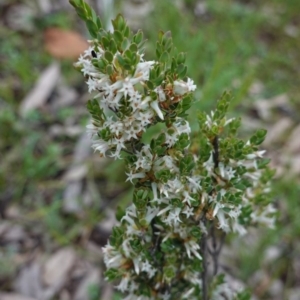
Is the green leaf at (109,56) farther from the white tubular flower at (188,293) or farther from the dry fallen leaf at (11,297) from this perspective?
the dry fallen leaf at (11,297)

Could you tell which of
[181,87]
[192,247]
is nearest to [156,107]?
[181,87]

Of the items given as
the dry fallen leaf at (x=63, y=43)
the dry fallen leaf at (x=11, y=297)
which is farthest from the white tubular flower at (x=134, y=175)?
the dry fallen leaf at (x=63, y=43)

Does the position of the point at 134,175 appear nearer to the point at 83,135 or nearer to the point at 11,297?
the point at 11,297

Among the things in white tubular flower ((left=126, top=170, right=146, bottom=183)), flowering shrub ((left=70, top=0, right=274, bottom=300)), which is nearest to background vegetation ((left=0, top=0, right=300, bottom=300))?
flowering shrub ((left=70, top=0, right=274, bottom=300))

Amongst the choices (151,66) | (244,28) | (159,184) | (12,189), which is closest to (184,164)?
(159,184)

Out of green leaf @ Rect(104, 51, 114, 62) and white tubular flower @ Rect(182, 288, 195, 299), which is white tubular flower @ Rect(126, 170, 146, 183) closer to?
green leaf @ Rect(104, 51, 114, 62)
